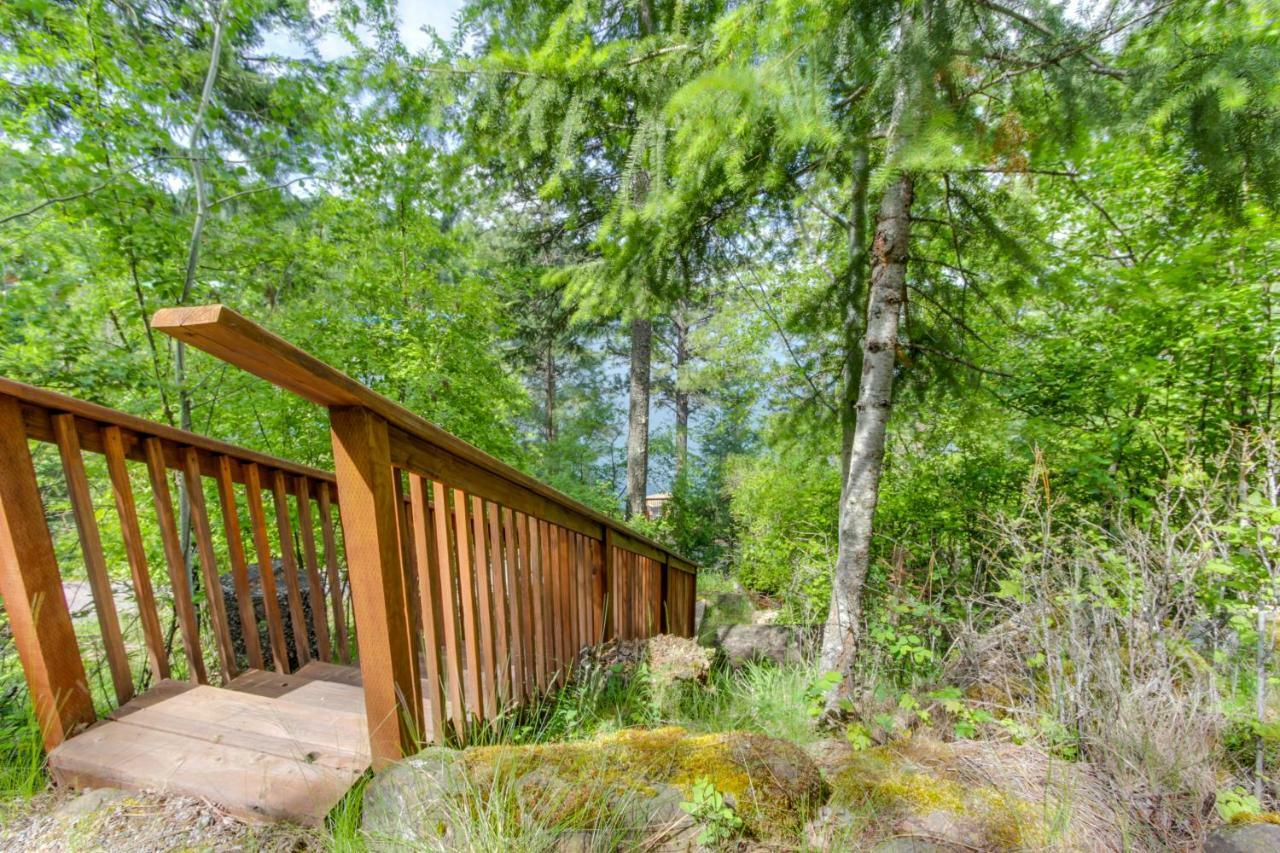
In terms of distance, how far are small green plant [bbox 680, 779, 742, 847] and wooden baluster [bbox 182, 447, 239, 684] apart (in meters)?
1.89

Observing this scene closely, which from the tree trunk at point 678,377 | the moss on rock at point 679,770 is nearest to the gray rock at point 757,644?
the moss on rock at point 679,770

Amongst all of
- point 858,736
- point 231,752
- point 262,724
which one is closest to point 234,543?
point 262,724

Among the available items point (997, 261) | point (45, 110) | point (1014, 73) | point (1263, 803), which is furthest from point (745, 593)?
point (45, 110)

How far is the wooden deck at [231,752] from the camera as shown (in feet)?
3.71

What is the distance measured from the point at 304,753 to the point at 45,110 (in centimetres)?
343

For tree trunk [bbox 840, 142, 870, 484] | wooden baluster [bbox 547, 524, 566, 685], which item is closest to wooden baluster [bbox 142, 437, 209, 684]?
wooden baluster [bbox 547, 524, 566, 685]

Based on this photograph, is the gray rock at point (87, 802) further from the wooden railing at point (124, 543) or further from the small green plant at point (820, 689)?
the small green plant at point (820, 689)

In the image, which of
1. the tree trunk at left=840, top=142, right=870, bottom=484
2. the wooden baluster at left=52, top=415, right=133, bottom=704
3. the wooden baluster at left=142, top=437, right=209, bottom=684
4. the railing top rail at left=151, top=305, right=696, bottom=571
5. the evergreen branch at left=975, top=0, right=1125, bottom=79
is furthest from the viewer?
the tree trunk at left=840, top=142, right=870, bottom=484

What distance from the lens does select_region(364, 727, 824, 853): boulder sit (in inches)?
41.2

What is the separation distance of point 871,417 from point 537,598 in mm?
2066

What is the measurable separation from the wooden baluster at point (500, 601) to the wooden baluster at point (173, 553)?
1.12m

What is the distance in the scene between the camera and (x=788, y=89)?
2012 mm

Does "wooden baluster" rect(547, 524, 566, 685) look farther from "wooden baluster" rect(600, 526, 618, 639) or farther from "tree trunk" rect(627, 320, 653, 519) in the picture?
"tree trunk" rect(627, 320, 653, 519)

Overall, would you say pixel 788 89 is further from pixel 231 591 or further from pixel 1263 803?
pixel 231 591
